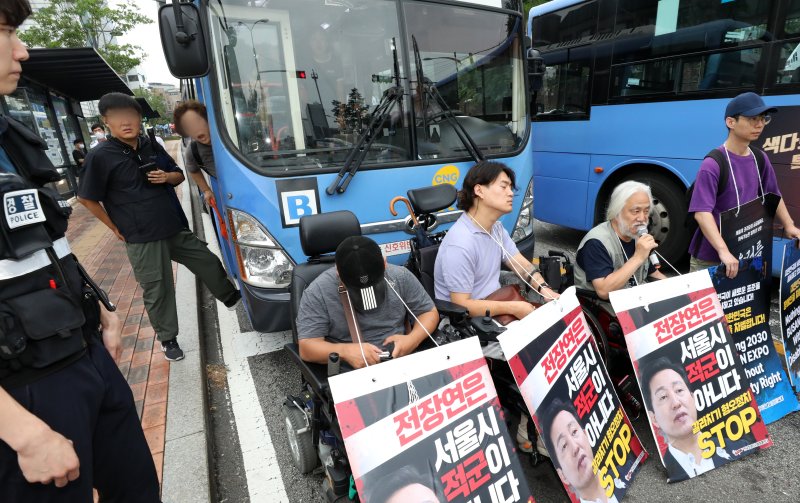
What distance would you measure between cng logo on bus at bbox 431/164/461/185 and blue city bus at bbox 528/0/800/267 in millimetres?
1650

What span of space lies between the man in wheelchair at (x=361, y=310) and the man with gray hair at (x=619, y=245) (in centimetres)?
104

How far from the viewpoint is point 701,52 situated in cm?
408

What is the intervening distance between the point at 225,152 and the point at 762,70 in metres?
4.42

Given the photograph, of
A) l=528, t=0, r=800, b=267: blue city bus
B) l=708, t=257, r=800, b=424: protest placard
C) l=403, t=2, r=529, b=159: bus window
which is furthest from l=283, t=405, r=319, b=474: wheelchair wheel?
l=528, t=0, r=800, b=267: blue city bus

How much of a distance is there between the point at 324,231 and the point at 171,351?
1.90 metres

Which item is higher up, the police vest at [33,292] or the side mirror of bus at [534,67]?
the side mirror of bus at [534,67]

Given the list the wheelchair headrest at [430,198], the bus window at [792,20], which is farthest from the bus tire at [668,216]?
the wheelchair headrest at [430,198]

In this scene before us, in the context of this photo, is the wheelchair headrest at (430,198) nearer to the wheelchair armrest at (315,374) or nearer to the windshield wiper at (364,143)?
the windshield wiper at (364,143)

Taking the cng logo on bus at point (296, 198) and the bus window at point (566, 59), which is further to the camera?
the bus window at point (566, 59)

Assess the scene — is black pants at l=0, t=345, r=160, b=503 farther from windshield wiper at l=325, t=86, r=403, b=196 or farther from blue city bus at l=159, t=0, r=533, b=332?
windshield wiper at l=325, t=86, r=403, b=196

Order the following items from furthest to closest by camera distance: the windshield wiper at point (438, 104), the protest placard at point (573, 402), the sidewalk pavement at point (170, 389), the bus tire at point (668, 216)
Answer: the bus tire at point (668, 216) < the windshield wiper at point (438, 104) < the sidewalk pavement at point (170, 389) < the protest placard at point (573, 402)

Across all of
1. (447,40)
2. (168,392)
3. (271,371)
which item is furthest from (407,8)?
(168,392)

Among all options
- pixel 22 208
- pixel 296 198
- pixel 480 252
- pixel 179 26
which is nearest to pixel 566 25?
pixel 480 252

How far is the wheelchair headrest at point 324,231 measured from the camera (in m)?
2.37
